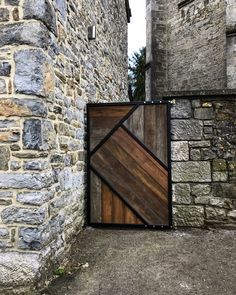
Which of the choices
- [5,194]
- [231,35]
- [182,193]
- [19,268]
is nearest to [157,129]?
[182,193]

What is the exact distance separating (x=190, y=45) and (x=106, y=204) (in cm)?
739

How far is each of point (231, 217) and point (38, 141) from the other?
300 cm

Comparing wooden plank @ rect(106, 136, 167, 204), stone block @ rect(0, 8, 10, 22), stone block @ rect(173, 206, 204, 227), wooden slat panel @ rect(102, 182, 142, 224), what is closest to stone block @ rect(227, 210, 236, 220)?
stone block @ rect(173, 206, 204, 227)

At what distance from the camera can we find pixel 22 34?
2.93 meters

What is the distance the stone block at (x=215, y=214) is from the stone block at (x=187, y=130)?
1.04 meters

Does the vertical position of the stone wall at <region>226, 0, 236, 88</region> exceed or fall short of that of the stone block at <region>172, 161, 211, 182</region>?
it exceeds it

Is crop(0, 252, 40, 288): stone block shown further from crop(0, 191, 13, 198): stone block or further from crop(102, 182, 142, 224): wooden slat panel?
crop(102, 182, 142, 224): wooden slat panel

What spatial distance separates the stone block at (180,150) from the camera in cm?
452

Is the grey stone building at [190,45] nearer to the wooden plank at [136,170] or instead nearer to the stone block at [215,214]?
the wooden plank at [136,170]

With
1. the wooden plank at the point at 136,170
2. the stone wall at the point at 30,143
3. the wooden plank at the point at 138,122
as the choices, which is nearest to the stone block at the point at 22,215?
the stone wall at the point at 30,143

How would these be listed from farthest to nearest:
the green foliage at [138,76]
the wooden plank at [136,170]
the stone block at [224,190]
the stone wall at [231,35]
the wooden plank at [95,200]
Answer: the green foliage at [138,76] < the stone wall at [231,35] < the wooden plank at [95,200] < the wooden plank at [136,170] < the stone block at [224,190]

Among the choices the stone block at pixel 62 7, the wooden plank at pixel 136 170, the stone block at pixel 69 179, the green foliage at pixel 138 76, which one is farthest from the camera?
the green foliage at pixel 138 76

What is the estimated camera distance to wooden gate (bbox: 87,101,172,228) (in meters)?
4.54

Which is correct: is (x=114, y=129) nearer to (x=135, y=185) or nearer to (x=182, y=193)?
(x=135, y=185)
